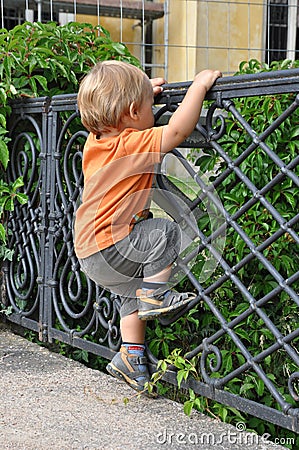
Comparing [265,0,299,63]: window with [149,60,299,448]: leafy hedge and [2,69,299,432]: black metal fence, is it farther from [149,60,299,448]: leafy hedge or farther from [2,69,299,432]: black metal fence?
[149,60,299,448]: leafy hedge

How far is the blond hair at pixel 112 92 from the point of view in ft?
8.23

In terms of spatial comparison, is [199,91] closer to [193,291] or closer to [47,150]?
[193,291]

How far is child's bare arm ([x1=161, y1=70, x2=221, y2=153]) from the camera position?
2.37m

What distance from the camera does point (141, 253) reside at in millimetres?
2574

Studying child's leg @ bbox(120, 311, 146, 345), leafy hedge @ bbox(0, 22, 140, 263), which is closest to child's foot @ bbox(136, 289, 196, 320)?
child's leg @ bbox(120, 311, 146, 345)

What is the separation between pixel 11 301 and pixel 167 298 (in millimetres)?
1347

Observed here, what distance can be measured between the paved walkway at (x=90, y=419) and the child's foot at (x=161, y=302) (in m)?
0.33

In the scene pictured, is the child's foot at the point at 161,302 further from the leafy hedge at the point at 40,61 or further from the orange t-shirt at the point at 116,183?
the leafy hedge at the point at 40,61

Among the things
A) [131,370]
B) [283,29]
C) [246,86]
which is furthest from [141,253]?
[283,29]

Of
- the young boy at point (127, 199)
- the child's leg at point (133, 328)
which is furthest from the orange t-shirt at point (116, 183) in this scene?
the child's leg at point (133, 328)

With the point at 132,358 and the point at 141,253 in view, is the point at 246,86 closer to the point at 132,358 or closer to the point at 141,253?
the point at 141,253

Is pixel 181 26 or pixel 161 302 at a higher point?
pixel 181 26

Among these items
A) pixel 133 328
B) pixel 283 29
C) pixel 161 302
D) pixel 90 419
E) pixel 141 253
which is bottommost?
pixel 90 419

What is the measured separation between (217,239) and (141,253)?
0.27 m
